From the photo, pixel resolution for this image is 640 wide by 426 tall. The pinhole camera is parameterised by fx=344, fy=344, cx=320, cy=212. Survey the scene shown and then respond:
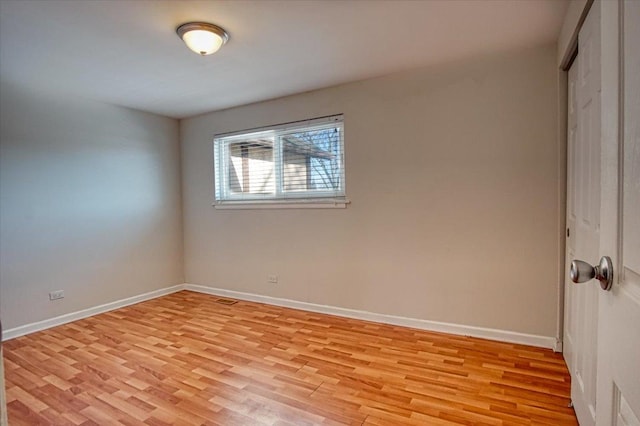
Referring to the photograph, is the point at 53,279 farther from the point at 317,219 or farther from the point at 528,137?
the point at 528,137

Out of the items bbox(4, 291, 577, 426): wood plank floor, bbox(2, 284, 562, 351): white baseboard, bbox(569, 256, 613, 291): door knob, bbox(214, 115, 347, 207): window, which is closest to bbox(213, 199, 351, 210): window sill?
bbox(214, 115, 347, 207): window

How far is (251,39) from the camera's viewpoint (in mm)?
2424

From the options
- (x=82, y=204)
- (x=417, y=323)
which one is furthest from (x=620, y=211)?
(x=82, y=204)

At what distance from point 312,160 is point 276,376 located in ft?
7.13

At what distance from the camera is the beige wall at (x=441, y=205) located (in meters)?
2.65

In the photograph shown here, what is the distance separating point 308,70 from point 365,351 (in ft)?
7.90

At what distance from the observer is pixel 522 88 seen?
2662 mm

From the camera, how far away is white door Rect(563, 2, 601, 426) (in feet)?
5.11

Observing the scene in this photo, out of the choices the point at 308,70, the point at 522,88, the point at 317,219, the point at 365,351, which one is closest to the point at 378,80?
the point at 308,70

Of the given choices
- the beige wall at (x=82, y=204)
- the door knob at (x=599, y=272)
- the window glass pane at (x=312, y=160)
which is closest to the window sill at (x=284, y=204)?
the window glass pane at (x=312, y=160)

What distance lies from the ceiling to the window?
0.52 meters

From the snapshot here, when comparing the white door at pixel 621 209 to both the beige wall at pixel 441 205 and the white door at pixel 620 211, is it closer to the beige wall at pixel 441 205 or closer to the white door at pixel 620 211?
the white door at pixel 620 211

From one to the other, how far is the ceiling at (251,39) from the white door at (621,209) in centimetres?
159

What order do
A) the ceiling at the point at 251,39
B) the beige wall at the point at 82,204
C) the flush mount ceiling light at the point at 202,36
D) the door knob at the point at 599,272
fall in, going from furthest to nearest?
the beige wall at the point at 82,204
the flush mount ceiling light at the point at 202,36
the ceiling at the point at 251,39
the door knob at the point at 599,272
